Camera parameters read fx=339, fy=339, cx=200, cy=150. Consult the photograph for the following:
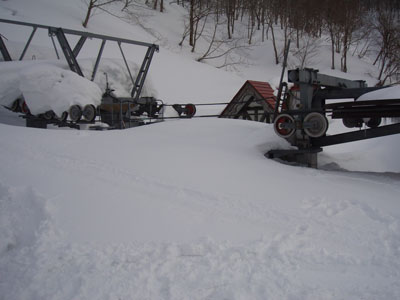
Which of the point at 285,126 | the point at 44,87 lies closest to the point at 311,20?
the point at 44,87

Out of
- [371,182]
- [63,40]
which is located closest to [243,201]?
[371,182]

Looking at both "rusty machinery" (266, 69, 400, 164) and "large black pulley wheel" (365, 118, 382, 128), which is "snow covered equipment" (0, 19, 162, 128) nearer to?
"rusty machinery" (266, 69, 400, 164)

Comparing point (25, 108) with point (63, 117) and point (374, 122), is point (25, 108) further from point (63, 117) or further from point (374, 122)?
point (374, 122)

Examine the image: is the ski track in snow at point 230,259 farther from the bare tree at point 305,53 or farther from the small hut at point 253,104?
the bare tree at point 305,53

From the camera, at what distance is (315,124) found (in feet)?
18.5

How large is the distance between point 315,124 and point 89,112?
512 cm

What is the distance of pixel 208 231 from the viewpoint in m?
3.06

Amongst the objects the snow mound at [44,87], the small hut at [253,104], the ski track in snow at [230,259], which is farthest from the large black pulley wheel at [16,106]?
the small hut at [253,104]

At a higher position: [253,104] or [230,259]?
[253,104]

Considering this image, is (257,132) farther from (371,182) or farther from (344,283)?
(344,283)

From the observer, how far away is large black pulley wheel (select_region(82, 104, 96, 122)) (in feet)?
26.0

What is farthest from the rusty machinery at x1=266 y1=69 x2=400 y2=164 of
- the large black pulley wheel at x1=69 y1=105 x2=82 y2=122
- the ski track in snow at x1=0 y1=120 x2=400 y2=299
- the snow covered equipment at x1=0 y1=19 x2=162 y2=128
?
the large black pulley wheel at x1=69 y1=105 x2=82 y2=122

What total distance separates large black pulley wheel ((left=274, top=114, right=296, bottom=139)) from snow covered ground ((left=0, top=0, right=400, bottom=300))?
337 mm

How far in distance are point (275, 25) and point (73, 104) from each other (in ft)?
95.5
